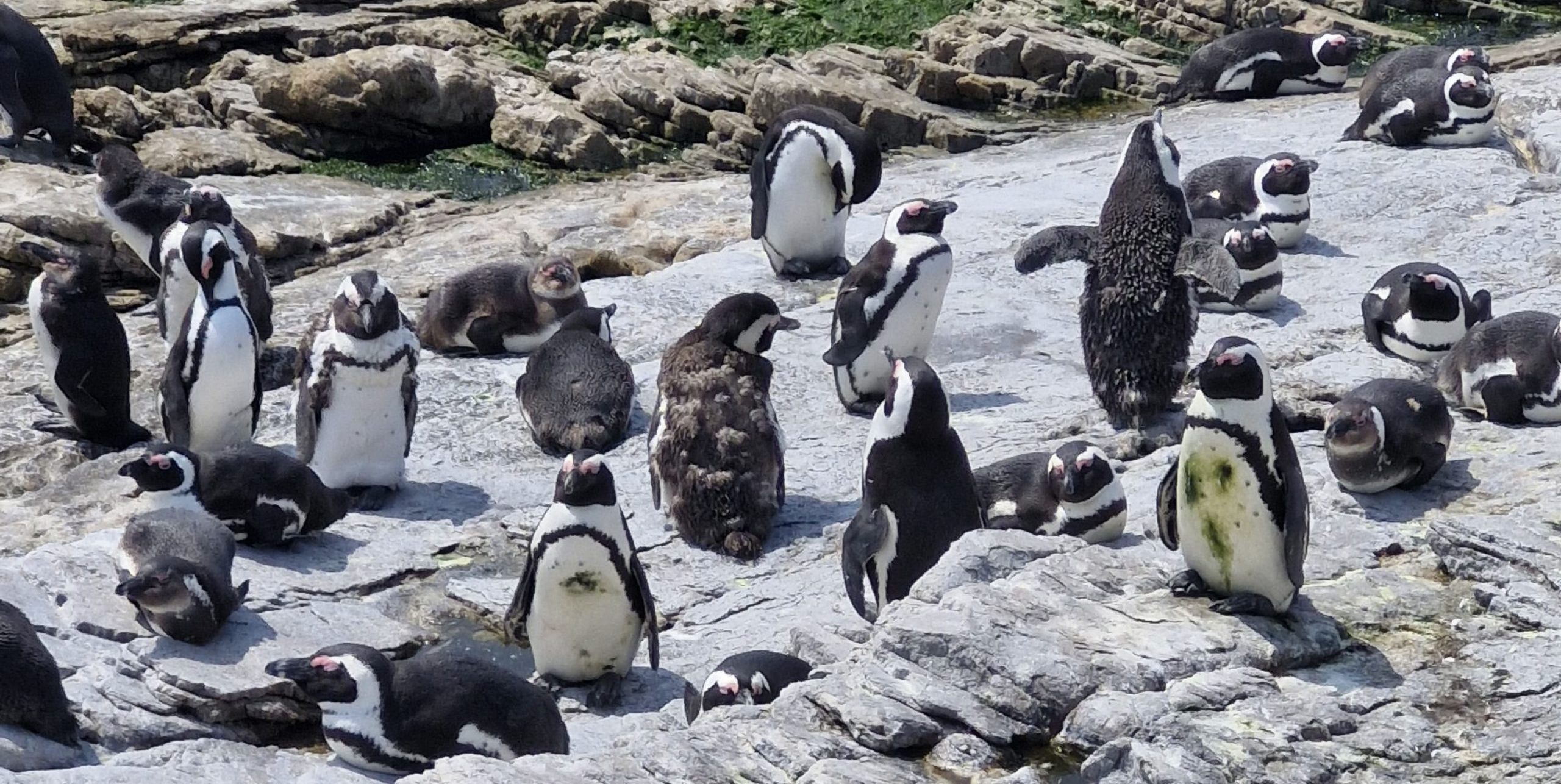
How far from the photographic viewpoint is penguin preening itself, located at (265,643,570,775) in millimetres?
6309

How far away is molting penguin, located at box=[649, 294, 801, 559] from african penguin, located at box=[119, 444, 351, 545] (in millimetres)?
1513

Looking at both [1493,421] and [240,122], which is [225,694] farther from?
[240,122]

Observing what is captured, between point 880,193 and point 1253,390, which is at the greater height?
point 1253,390

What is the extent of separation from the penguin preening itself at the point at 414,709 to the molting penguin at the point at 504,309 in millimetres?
4454

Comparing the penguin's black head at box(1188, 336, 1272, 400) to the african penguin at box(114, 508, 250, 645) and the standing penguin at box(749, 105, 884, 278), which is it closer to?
the african penguin at box(114, 508, 250, 645)

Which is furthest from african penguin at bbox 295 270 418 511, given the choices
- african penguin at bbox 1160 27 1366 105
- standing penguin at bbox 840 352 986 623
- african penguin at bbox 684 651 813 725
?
african penguin at bbox 1160 27 1366 105

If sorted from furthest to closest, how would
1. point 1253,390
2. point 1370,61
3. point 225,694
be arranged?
point 1370,61
point 225,694
point 1253,390

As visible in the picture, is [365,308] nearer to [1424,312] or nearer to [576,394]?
[576,394]

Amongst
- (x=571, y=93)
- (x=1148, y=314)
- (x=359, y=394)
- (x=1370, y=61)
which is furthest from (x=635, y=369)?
(x=1370, y=61)

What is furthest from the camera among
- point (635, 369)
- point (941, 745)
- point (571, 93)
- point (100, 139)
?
point (571, 93)

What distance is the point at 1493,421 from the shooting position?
8531 mm

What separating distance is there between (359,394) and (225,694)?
2451 mm

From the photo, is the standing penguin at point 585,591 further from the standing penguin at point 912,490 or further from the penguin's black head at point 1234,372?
the penguin's black head at point 1234,372

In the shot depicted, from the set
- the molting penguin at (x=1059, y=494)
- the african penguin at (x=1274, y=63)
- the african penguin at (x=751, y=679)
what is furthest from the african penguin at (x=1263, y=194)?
the african penguin at (x=751, y=679)
